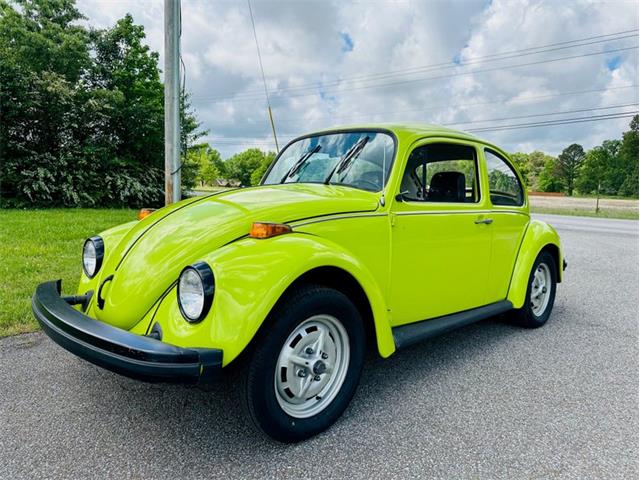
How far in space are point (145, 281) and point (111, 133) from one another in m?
16.1

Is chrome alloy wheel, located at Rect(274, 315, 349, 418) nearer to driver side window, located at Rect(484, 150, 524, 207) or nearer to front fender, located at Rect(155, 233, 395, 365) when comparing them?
front fender, located at Rect(155, 233, 395, 365)

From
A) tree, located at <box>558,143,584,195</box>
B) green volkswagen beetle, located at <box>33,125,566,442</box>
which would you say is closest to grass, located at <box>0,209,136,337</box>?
green volkswagen beetle, located at <box>33,125,566,442</box>

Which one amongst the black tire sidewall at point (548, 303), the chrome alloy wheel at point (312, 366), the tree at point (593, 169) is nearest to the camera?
the chrome alloy wheel at point (312, 366)

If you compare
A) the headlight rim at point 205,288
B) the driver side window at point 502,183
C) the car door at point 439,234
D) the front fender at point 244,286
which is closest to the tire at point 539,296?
the driver side window at point 502,183

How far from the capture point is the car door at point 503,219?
376 cm

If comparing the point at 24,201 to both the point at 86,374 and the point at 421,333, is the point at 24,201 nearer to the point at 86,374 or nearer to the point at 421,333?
the point at 86,374

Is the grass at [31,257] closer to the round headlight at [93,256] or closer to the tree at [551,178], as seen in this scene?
the round headlight at [93,256]

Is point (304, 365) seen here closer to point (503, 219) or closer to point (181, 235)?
point (181, 235)

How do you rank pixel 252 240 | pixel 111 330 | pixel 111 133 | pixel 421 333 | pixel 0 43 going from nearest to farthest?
pixel 111 330, pixel 252 240, pixel 421 333, pixel 0 43, pixel 111 133

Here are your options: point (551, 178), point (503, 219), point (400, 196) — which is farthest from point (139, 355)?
point (551, 178)

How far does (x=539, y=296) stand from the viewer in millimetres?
4438

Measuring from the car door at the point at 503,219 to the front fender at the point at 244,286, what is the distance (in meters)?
1.99

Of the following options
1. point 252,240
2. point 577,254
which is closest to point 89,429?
point 252,240

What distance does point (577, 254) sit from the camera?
30.4ft
